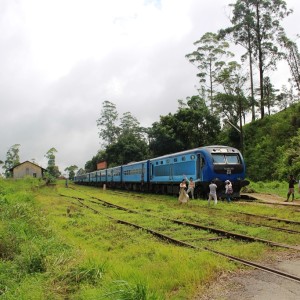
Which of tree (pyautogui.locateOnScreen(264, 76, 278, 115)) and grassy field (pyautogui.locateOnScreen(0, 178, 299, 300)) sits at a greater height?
tree (pyautogui.locateOnScreen(264, 76, 278, 115))

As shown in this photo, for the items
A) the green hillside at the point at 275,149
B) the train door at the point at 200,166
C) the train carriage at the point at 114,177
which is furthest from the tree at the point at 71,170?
the train door at the point at 200,166

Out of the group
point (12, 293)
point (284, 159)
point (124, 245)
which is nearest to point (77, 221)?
point (124, 245)

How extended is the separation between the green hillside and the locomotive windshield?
7041 mm

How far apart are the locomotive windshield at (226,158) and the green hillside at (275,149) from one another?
7.04 metres

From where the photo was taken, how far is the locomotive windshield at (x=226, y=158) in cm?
2192

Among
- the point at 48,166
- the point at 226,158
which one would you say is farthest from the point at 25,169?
the point at 226,158

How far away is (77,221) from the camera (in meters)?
14.0

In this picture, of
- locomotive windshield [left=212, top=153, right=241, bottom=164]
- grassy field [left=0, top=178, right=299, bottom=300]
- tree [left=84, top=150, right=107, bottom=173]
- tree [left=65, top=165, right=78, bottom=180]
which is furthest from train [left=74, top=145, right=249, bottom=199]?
tree [left=65, top=165, right=78, bottom=180]

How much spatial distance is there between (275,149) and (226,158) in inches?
579

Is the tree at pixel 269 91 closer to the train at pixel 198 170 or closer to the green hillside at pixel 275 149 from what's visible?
the green hillside at pixel 275 149

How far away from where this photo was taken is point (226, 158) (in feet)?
73.6

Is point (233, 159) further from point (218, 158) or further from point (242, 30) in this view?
point (242, 30)

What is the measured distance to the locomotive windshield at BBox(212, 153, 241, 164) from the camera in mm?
21922

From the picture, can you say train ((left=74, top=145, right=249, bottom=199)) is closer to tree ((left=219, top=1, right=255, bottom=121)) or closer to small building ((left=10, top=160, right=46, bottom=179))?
tree ((left=219, top=1, right=255, bottom=121))
